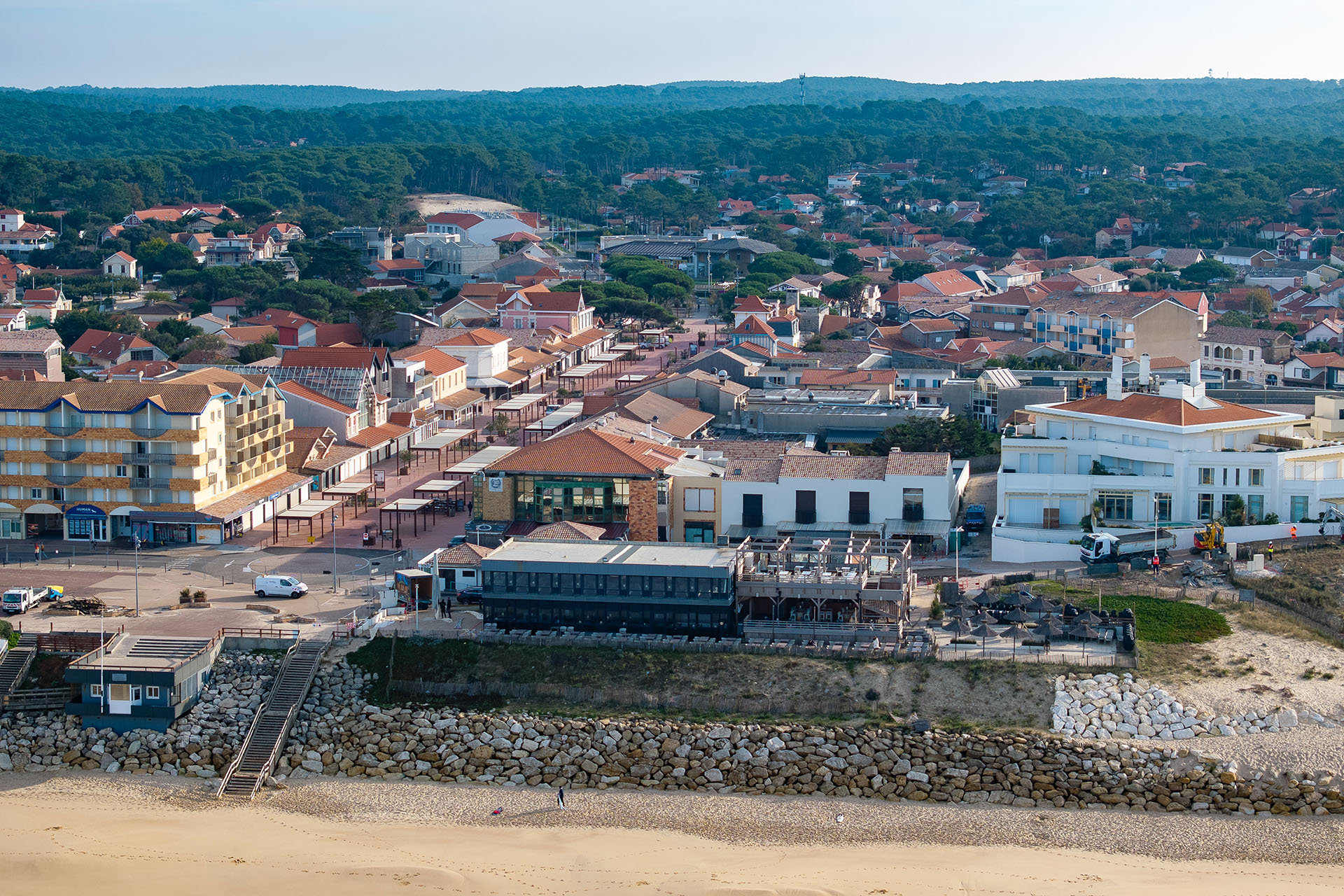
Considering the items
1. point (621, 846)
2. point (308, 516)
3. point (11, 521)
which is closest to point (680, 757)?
point (621, 846)

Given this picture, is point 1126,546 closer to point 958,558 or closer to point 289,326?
point 958,558

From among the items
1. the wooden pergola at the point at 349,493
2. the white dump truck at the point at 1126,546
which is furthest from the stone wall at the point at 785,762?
the wooden pergola at the point at 349,493

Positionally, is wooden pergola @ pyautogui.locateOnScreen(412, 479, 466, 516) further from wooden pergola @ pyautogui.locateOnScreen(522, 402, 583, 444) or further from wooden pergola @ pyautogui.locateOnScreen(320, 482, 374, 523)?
wooden pergola @ pyautogui.locateOnScreen(522, 402, 583, 444)

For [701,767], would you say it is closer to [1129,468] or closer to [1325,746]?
[1325,746]

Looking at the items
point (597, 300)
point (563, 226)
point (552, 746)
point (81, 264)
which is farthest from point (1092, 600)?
point (563, 226)

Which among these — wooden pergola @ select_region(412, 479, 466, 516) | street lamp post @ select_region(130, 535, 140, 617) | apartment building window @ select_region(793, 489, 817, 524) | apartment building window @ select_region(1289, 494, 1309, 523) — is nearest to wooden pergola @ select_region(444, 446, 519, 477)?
wooden pergola @ select_region(412, 479, 466, 516)

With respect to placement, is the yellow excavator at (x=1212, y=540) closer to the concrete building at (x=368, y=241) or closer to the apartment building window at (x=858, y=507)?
the apartment building window at (x=858, y=507)
